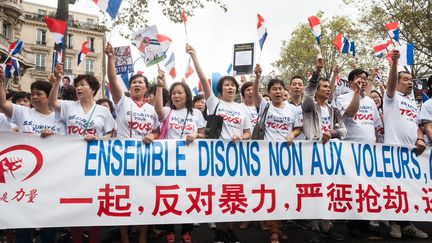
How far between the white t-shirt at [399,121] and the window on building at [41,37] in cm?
5557

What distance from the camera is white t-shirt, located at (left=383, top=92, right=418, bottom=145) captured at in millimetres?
4719

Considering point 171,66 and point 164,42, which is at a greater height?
point 164,42

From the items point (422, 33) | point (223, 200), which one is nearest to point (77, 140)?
point (223, 200)

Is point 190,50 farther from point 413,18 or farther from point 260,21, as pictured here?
point 413,18

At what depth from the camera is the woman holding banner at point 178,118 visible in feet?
14.1

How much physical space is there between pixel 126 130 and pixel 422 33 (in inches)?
572

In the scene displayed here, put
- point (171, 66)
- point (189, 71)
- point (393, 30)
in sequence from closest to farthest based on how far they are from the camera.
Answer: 1. point (393, 30)
2. point (171, 66)
3. point (189, 71)

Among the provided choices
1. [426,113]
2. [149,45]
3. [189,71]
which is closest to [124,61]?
[149,45]

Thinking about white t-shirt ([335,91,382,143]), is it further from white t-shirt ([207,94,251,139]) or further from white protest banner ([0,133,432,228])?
white t-shirt ([207,94,251,139])

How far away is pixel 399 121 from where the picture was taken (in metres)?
4.74

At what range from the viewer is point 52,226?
3.60 metres

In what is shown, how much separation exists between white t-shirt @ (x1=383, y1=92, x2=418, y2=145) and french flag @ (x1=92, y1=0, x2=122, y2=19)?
3.31 metres

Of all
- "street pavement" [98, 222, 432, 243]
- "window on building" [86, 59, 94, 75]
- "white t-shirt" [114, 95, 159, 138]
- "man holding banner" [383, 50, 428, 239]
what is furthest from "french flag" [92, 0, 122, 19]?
"window on building" [86, 59, 94, 75]

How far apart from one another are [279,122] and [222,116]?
0.67 metres
